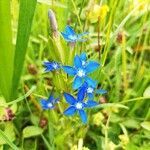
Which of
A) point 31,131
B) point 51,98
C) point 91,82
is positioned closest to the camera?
point 91,82

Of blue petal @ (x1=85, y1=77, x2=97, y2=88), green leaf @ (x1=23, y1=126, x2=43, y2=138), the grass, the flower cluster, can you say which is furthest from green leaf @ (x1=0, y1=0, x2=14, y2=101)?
blue petal @ (x1=85, y1=77, x2=97, y2=88)

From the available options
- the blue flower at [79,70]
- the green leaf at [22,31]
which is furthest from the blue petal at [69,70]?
the green leaf at [22,31]

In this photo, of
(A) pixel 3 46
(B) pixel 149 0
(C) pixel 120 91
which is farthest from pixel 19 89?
(B) pixel 149 0

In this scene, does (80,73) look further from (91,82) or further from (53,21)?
(53,21)

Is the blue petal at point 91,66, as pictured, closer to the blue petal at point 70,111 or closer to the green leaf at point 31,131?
the blue petal at point 70,111

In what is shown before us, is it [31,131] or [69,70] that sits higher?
[69,70]

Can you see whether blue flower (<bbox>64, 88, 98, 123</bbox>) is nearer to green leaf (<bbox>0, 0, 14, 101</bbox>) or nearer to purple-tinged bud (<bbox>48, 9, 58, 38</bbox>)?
purple-tinged bud (<bbox>48, 9, 58, 38</bbox>)

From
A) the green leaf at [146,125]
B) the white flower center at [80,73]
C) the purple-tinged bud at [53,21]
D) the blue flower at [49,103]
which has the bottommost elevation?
the green leaf at [146,125]

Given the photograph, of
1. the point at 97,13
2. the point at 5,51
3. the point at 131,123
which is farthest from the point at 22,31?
the point at 131,123

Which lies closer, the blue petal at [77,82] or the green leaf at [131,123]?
the blue petal at [77,82]

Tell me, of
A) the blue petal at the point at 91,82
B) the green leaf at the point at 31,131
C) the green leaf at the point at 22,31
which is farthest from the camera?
the green leaf at the point at 31,131
